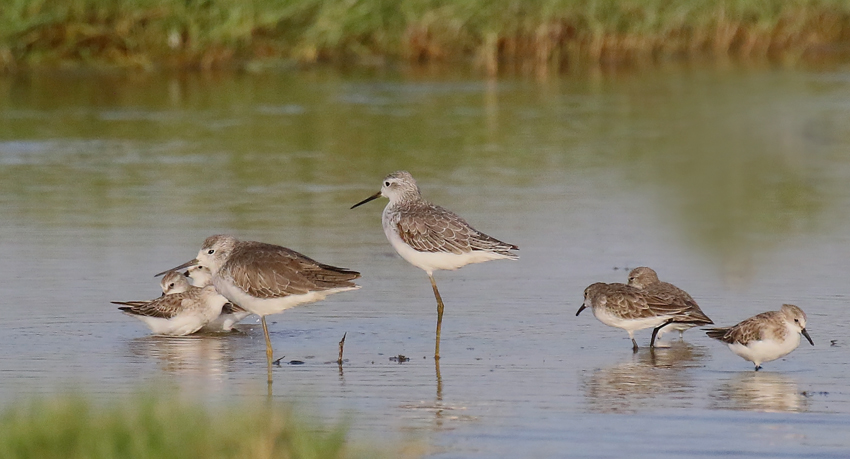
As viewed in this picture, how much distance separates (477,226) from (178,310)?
3.90 metres

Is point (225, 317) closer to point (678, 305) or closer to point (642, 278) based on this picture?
point (642, 278)

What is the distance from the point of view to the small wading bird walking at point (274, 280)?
860 centimetres

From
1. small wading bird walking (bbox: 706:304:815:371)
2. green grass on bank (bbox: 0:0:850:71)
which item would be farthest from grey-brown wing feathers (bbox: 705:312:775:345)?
green grass on bank (bbox: 0:0:850:71)

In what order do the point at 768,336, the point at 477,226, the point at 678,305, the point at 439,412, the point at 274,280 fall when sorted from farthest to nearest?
1. the point at 477,226
2. the point at 678,305
3. the point at 274,280
4. the point at 768,336
5. the point at 439,412

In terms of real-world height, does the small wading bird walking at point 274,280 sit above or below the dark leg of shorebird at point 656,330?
above

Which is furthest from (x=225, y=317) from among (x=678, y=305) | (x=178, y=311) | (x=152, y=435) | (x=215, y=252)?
(x=152, y=435)

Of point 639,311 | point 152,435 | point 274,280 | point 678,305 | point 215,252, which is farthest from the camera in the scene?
point 678,305

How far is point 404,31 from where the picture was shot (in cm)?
2748

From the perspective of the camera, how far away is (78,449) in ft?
18.6

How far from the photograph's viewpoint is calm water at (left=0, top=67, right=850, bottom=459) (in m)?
7.65

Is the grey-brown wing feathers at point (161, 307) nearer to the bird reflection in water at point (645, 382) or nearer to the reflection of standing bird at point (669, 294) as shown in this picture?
the bird reflection in water at point (645, 382)

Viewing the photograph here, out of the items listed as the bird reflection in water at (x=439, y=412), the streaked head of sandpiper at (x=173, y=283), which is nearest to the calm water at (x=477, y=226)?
the bird reflection in water at (x=439, y=412)

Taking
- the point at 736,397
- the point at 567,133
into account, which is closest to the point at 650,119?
the point at 567,133

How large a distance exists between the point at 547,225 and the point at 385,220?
11.5 ft
